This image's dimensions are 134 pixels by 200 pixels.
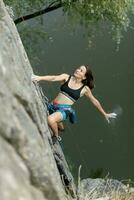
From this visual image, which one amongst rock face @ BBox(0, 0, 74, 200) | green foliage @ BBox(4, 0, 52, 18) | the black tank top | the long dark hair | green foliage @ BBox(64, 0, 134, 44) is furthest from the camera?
green foliage @ BBox(4, 0, 52, 18)

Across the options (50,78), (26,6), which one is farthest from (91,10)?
(50,78)

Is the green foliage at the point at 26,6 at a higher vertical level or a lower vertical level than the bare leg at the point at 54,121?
lower

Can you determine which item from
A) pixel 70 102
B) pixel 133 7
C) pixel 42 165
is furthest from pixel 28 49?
pixel 42 165

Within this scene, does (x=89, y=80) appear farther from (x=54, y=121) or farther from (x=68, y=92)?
(x=54, y=121)

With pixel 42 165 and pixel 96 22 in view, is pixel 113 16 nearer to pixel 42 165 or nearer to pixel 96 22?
pixel 96 22

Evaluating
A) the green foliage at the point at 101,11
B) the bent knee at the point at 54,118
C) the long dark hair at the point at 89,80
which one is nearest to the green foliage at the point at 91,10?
the green foliage at the point at 101,11

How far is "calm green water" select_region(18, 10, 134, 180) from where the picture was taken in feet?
70.4

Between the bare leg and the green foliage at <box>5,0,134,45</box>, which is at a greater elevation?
the bare leg

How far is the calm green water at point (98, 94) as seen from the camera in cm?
2145

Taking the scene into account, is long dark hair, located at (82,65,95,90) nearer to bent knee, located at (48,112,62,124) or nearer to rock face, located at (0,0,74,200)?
bent knee, located at (48,112,62,124)

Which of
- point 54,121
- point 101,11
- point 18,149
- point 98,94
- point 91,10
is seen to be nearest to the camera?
point 18,149

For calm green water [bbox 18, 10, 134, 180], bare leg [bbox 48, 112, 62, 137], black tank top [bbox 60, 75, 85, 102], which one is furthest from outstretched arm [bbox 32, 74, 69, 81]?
calm green water [bbox 18, 10, 134, 180]

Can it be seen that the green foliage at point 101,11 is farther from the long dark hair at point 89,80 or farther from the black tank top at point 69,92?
the black tank top at point 69,92

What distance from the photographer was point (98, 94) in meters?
22.8
